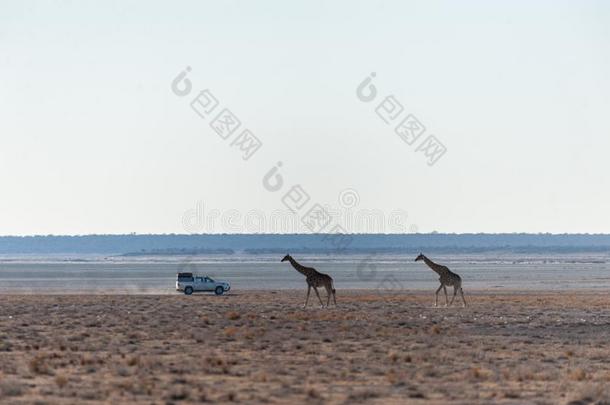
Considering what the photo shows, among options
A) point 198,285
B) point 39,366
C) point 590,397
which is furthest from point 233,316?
point 198,285

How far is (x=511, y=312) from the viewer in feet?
184

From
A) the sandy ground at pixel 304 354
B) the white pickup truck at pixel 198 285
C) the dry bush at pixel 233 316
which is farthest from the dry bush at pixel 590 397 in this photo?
the white pickup truck at pixel 198 285

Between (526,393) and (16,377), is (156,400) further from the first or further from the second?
(526,393)

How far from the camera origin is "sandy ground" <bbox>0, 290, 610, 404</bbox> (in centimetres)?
2798

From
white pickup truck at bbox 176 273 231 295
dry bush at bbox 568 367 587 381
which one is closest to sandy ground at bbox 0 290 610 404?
dry bush at bbox 568 367 587 381

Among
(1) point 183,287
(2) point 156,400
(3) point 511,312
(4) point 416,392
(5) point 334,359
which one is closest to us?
(2) point 156,400

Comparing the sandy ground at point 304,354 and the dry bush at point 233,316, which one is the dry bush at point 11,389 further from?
the dry bush at point 233,316

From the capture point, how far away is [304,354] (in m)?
36.6

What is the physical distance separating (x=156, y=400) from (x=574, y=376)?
35.4ft

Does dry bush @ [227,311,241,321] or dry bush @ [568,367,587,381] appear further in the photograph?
dry bush @ [227,311,241,321]

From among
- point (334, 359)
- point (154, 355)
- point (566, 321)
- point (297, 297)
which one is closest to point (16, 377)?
point (154, 355)

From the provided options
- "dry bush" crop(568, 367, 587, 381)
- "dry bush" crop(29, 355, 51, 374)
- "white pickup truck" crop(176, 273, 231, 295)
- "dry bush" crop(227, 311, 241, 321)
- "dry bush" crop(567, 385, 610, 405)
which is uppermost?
"white pickup truck" crop(176, 273, 231, 295)

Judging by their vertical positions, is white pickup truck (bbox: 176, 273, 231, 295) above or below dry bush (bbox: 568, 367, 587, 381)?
above

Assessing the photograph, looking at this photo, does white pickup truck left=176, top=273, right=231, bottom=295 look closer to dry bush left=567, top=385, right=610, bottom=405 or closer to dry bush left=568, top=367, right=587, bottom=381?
dry bush left=568, top=367, right=587, bottom=381
